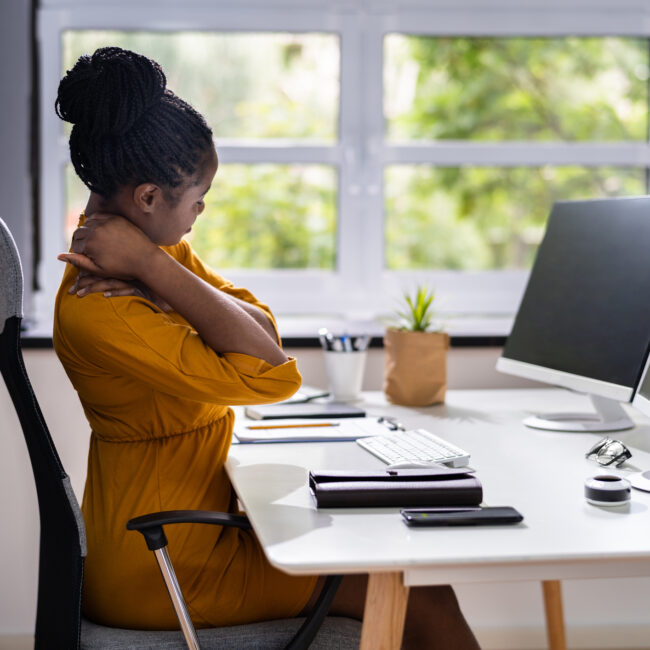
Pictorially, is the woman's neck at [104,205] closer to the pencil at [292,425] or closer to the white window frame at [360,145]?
the pencil at [292,425]

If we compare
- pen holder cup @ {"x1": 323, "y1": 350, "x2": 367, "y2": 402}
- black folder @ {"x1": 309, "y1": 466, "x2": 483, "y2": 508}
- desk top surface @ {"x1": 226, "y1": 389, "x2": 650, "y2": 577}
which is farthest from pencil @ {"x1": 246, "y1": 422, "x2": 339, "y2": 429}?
black folder @ {"x1": 309, "y1": 466, "x2": 483, "y2": 508}

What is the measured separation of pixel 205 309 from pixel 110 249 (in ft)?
0.59

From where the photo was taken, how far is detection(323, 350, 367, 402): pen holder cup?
6.81 feet

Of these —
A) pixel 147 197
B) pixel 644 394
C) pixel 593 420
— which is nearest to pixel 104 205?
pixel 147 197

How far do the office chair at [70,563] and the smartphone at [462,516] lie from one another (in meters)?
0.17

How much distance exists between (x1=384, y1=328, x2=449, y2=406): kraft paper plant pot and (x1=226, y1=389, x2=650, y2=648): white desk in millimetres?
426

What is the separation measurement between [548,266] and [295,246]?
947 mm

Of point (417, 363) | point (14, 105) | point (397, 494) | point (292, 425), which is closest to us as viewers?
point (397, 494)

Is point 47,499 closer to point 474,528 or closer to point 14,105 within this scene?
point 474,528

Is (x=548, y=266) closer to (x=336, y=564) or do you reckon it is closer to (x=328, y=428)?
(x=328, y=428)

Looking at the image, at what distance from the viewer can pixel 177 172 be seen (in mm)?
1385

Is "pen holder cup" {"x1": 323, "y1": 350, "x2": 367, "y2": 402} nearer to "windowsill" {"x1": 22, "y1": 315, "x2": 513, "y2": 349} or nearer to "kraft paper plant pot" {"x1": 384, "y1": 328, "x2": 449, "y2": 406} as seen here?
"kraft paper plant pot" {"x1": 384, "y1": 328, "x2": 449, "y2": 406}

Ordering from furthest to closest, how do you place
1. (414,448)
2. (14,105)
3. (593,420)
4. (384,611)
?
(14,105) < (593,420) < (414,448) < (384,611)

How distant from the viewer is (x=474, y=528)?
1141mm
